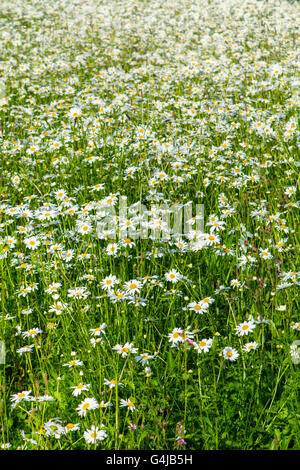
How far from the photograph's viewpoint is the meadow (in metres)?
2.06

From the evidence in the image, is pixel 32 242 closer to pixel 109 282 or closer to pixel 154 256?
pixel 109 282

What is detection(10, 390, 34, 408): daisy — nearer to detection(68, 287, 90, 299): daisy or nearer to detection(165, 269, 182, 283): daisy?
detection(68, 287, 90, 299): daisy

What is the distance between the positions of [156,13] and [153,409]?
11032 mm

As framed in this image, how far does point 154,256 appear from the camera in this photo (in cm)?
287

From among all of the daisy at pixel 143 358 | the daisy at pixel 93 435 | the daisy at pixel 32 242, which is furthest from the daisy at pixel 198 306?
the daisy at pixel 32 242

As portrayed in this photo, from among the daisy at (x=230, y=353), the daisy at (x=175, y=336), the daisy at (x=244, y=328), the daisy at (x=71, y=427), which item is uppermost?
the daisy at (x=244, y=328)

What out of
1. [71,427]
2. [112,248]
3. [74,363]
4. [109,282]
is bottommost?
[71,427]

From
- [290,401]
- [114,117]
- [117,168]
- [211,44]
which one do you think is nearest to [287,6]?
[211,44]

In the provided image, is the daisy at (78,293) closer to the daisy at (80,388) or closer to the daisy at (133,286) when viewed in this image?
the daisy at (133,286)

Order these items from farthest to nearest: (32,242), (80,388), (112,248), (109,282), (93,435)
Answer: (32,242) < (112,248) < (109,282) < (80,388) < (93,435)

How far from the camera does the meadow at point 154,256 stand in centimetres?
206

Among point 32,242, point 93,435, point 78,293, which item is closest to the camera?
point 93,435

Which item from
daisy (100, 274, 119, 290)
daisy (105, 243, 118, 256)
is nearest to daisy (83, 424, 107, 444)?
daisy (100, 274, 119, 290)

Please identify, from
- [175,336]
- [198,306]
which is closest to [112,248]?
[198,306]
